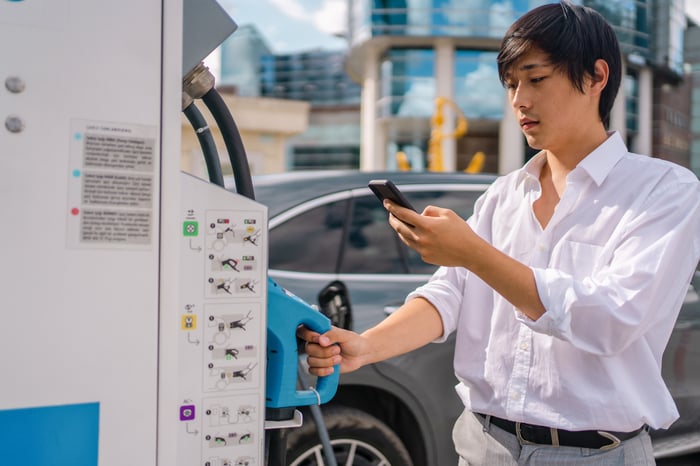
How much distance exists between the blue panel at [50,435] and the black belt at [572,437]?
3.08ft

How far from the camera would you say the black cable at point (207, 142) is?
64.6 inches

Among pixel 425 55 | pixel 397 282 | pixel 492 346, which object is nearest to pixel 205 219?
pixel 492 346

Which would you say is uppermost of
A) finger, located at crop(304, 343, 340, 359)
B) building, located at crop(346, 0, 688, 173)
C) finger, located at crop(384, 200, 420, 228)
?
building, located at crop(346, 0, 688, 173)

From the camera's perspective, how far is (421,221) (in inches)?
59.6

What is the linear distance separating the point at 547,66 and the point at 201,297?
88cm

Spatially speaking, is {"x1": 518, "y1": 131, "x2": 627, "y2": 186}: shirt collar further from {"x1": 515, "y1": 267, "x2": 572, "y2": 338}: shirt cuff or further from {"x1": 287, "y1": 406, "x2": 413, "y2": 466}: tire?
{"x1": 287, "y1": 406, "x2": 413, "y2": 466}: tire

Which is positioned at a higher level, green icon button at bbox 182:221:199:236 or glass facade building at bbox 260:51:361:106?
glass facade building at bbox 260:51:361:106

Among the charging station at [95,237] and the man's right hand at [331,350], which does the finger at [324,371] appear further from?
the charging station at [95,237]

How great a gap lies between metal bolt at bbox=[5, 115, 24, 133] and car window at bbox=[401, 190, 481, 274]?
247cm

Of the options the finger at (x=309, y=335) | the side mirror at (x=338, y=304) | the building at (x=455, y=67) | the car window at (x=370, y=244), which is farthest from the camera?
the building at (x=455, y=67)

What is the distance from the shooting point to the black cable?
1640 mm

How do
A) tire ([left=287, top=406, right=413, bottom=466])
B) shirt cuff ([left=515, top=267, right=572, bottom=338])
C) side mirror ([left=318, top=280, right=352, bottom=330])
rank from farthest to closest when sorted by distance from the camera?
tire ([left=287, top=406, right=413, bottom=466]) → side mirror ([left=318, top=280, right=352, bottom=330]) → shirt cuff ([left=515, top=267, right=572, bottom=338])

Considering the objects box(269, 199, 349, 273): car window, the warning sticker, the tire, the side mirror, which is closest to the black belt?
the side mirror

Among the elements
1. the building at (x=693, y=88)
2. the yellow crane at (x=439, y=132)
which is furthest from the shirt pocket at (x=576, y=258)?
the building at (x=693, y=88)
